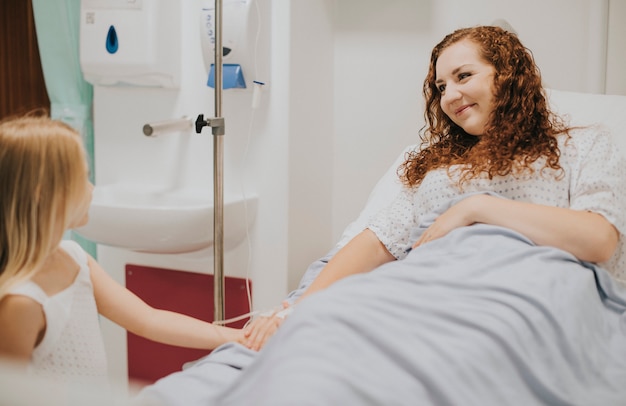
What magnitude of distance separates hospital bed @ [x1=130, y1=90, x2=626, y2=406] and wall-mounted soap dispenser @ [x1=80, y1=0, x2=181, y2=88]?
1090 millimetres

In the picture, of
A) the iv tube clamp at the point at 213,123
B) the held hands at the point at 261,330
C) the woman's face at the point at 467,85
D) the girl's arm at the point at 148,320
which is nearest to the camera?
the girl's arm at the point at 148,320

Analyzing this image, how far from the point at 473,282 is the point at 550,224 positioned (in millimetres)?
307

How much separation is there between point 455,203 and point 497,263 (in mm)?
293

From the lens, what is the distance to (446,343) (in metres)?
0.95

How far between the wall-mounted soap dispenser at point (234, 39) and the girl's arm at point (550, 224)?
90 cm

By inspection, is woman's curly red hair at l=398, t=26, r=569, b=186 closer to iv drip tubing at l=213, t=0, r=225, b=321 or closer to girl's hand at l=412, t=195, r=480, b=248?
girl's hand at l=412, t=195, r=480, b=248

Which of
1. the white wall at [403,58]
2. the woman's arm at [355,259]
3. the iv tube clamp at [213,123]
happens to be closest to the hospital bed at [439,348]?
the woman's arm at [355,259]

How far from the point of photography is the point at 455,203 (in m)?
1.48

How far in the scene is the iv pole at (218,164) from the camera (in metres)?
1.67

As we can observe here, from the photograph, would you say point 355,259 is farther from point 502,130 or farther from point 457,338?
point 457,338

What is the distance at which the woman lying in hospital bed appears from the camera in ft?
2.89

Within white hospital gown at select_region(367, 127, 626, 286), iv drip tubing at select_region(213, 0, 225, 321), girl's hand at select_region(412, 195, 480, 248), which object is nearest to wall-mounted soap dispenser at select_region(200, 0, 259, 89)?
iv drip tubing at select_region(213, 0, 225, 321)

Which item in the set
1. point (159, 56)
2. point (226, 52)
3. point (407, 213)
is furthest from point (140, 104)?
point (407, 213)

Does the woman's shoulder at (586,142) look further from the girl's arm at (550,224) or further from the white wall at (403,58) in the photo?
the white wall at (403,58)
